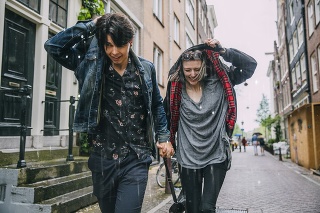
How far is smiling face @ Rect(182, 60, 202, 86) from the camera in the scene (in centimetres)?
284

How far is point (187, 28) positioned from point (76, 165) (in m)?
16.8

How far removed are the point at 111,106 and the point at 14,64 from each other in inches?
188

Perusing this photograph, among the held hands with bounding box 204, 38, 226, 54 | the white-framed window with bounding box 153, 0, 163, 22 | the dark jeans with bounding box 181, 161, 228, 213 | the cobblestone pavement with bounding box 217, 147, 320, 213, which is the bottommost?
the cobblestone pavement with bounding box 217, 147, 320, 213

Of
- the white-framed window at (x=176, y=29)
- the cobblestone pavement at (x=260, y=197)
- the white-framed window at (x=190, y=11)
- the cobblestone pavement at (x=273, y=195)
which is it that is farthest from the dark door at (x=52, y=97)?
the white-framed window at (x=190, y=11)

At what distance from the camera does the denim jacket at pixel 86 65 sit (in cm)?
225

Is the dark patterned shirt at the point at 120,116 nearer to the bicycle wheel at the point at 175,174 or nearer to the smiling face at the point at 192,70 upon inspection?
the smiling face at the point at 192,70

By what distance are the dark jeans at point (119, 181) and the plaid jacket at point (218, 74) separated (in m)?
0.70

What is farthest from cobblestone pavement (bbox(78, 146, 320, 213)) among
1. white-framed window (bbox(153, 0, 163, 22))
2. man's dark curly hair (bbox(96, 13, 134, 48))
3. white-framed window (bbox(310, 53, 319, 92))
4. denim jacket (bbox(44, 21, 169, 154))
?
white-framed window (bbox(310, 53, 319, 92))

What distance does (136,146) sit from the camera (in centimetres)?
230

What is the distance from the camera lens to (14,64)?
6301 millimetres

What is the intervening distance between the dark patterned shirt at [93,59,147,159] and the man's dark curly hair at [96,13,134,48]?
26cm

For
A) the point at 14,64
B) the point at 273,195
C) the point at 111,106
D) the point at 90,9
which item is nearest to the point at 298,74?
the point at 273,195

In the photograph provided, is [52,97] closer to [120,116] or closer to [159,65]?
[120,116]

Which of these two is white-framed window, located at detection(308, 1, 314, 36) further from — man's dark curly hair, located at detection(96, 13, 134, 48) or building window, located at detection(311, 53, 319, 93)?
man's dark curly hair, located at detection(96, 13, 134, 48)
